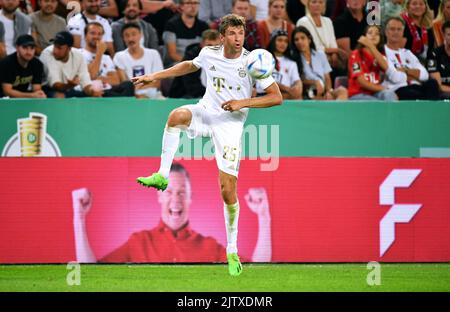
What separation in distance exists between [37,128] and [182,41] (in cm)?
298

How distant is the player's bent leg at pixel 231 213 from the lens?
35.8 feet

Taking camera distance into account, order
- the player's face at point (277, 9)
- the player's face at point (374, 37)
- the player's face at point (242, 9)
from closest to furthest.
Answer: the player's face at point (374, 37) → the player's face at point (242, 9) → the player's face at point (277, 9)

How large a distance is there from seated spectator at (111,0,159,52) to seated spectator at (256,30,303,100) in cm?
204

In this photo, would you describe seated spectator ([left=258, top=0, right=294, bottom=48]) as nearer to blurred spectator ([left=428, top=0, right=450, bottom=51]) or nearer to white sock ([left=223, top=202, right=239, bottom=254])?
blurred spectator ([left=428, top=0, right=450, bottom=51])

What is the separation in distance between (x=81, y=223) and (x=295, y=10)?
5.87 m

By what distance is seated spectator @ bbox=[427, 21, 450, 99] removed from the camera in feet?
53.8

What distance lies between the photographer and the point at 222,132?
10.9 metres

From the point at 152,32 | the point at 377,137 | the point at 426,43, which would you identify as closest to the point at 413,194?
the point at 377,137

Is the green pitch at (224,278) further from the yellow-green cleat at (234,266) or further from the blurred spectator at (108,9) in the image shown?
the blurred spectator at (108,9)

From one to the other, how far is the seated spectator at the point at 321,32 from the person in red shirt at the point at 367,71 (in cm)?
56

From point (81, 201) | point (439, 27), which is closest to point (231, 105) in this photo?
point (81, 201)

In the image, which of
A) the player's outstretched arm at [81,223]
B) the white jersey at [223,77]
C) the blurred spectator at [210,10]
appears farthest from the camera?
the blurred spectator at [210,10]

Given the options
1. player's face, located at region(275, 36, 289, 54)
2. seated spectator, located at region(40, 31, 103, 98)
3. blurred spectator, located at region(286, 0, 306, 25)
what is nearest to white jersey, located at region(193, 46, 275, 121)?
player's face, located at region(275, 36, 289, 54)

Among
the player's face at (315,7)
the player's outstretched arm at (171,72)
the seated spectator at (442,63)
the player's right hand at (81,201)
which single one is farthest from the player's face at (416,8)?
the player's outstretched arm at (171,72)
